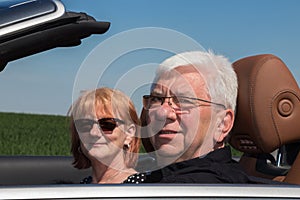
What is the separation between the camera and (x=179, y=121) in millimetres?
2990

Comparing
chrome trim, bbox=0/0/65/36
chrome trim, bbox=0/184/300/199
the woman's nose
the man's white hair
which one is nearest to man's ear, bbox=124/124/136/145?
the woman's nose

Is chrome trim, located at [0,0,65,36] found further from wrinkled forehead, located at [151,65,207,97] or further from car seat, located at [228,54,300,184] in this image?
car seat, located at [228,54,300,184]

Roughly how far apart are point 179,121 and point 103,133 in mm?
339

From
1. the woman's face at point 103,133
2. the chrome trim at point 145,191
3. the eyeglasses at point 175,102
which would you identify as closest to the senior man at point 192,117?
the eyeglasses at point 175,102

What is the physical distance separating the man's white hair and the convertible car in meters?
0.17

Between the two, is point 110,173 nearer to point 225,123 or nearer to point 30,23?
point 225,123

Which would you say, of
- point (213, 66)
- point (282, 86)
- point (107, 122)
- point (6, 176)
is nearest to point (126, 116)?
point (107, 122)

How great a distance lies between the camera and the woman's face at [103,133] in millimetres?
3164

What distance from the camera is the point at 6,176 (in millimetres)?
3914

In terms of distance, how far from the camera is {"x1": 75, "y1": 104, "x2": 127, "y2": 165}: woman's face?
3.16m

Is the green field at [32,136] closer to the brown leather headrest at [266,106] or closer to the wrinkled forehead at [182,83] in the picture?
the brown leather headrest at [266,106]

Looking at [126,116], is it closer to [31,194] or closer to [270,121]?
[270,121]

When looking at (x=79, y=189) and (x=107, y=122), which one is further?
(x=107, y=122)

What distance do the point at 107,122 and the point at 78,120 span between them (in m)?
0.12
